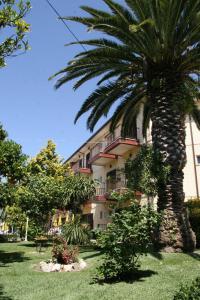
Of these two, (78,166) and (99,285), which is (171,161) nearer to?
(99,285)

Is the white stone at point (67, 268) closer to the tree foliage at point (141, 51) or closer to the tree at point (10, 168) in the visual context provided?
the tree at point (10, 168)

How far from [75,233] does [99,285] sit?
941 cm

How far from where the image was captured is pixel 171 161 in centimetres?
1234

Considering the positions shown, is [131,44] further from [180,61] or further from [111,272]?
[111,272]

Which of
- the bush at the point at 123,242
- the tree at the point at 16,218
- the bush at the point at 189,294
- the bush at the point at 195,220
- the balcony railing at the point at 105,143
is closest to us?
the bush at the point at 189,294

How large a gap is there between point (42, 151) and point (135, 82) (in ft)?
60.2

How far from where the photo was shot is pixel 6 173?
13164 millimetres

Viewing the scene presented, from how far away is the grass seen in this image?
24.2 feet

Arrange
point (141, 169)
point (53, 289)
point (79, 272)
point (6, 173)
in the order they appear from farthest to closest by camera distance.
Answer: point (6, 173)
point (141, 169)
point (79, 272)
point (53, 289)

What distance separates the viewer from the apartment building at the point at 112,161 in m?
20.9

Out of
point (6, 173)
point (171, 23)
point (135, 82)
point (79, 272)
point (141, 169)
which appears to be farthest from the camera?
point (135, 82)

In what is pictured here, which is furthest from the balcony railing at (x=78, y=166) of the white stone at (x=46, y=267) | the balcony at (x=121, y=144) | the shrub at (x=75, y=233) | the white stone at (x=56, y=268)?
the white stone at (x=56, y=268)

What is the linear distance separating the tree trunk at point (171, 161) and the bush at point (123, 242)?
10.1 ft

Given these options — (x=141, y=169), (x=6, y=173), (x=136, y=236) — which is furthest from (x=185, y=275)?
(x=6, y=173)
